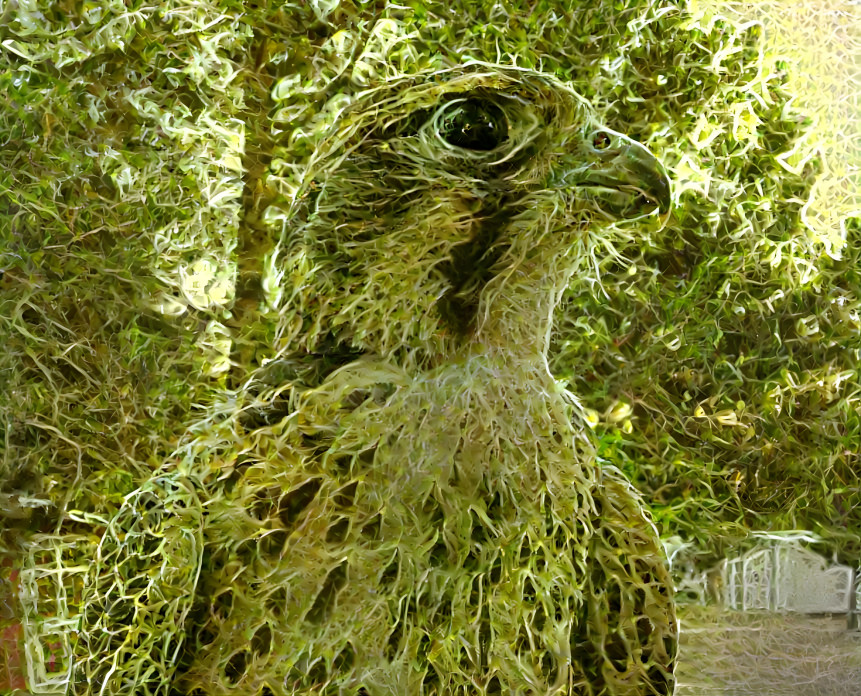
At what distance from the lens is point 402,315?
2.72 feet

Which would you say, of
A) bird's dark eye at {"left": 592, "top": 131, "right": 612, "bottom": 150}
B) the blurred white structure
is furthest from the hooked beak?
the blurred white structure

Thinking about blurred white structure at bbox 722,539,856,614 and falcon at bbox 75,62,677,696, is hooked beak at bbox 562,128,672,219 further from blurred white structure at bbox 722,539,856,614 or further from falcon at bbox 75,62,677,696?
blurred white structure at bbox 722,539,856,614

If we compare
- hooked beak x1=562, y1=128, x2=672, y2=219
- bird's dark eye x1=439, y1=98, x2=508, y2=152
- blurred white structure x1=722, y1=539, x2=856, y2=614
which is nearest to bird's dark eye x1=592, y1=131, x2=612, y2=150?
hooked beak x1=562, y1=128, x2=672, y2=219

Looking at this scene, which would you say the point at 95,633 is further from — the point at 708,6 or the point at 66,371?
the point at 708,6

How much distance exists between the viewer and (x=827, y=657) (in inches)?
33.0

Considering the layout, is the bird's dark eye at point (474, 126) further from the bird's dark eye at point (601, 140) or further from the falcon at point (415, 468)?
the bird's dark eye at point (601, 140)

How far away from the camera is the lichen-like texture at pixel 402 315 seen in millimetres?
801

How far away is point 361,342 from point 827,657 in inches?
26.9

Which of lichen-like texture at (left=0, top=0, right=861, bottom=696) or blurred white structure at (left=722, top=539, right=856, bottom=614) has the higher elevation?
lichen-like texture at (left=0, top=0, right=861, bottom=696)

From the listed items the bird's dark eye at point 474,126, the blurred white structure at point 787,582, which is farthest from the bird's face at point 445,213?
the blurred white structure at point 787,582

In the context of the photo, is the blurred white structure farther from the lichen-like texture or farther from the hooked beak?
the hooked beak

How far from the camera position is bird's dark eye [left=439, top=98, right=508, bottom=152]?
83cm

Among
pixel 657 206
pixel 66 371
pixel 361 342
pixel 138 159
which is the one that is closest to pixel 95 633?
pixel 66 371

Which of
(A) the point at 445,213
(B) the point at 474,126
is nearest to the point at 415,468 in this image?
(A) the point at 445,213
